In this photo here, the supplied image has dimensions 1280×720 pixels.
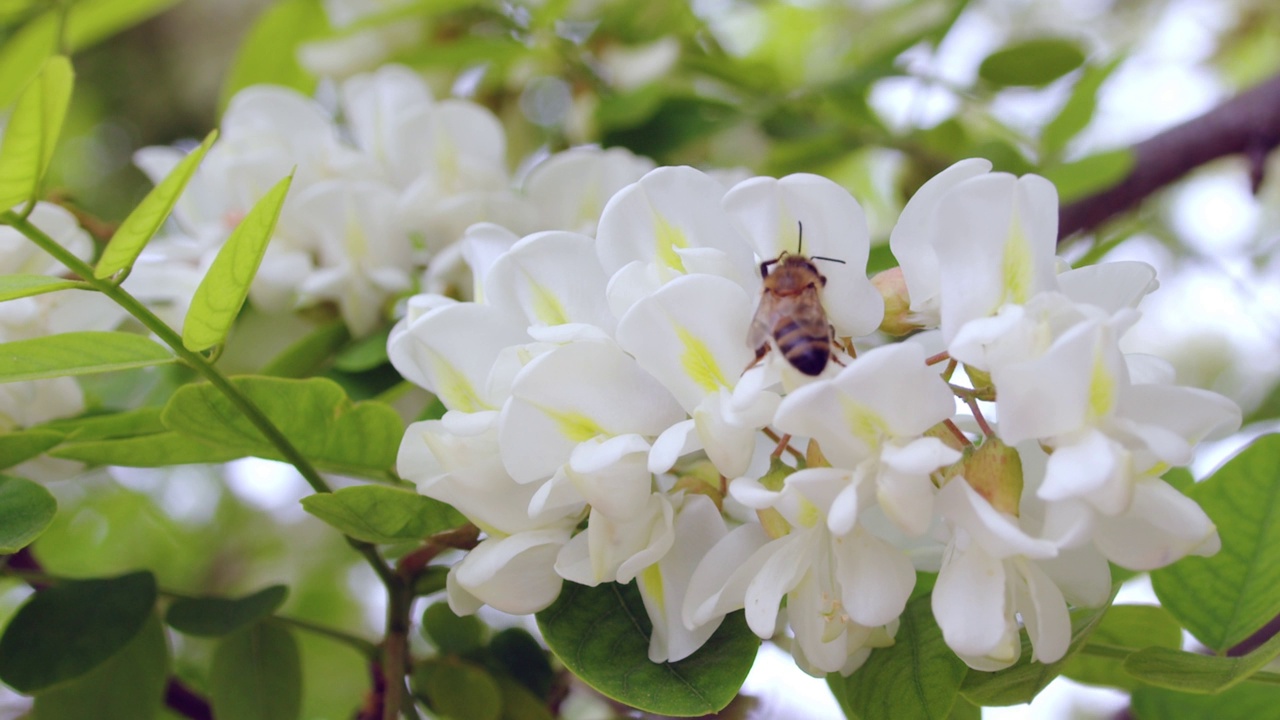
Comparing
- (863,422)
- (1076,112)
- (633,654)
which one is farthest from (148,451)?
(1076,112)

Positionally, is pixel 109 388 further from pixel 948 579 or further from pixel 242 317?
pixel 948 579

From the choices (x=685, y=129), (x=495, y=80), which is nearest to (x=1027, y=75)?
(x=685, y=129)

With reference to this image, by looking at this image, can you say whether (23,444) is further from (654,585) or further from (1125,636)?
(1125,636)

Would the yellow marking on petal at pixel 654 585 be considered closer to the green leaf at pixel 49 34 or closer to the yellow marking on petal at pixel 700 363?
the yellow marking on petal at pixel 700 363

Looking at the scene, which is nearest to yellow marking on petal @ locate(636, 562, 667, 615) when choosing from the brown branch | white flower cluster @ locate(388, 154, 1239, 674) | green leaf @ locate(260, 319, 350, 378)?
white flower cluster @ locate(388, 154, 1239, 674)

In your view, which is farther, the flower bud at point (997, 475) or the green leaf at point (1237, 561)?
the green leaf at point (1237, 561)

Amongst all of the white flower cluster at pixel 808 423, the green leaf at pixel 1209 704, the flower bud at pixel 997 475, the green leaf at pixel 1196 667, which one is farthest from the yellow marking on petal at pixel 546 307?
the green leaf at pixel 1209 704

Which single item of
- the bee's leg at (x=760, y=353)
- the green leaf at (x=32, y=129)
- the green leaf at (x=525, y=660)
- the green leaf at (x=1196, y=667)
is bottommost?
the green leaf at (x=525, y=660)

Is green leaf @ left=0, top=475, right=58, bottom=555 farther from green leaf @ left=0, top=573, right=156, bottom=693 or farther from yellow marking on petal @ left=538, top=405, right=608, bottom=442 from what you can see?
yellow marking on petal @ left=538, top=405, right=608, bottom=442
